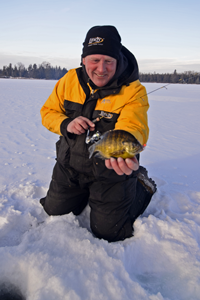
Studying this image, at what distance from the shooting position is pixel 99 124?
8.05ft

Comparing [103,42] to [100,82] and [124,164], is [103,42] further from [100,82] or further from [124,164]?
[124,164]

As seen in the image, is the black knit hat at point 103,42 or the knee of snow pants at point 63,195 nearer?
the black knit hat at point 103,42

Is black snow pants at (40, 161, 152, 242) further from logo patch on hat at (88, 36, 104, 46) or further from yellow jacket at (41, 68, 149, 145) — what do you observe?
logo patch on hat at (88, 36, 104, 46)

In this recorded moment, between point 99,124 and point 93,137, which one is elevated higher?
point 99,124

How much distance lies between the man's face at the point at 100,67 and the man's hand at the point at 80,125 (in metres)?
0.46

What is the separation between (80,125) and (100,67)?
646mm

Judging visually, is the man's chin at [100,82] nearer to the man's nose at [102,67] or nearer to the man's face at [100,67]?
the man's face at [100,67]

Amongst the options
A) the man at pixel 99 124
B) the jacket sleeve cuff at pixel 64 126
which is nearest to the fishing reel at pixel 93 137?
the man at pixel 99 124

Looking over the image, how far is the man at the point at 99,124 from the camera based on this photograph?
2.31 m

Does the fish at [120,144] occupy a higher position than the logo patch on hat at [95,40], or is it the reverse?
the logo patch on hat at [95,40]

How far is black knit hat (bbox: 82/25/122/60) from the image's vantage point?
2.24 meters

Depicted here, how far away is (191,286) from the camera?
1.96m

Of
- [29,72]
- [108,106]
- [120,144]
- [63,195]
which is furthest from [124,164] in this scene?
[29,72]

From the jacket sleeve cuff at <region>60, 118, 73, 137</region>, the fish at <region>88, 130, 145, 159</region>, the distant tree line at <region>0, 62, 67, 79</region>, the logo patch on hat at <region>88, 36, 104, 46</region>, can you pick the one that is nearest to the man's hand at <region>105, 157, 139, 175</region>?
the fish at <region>88, 130, 145, 159</region>
